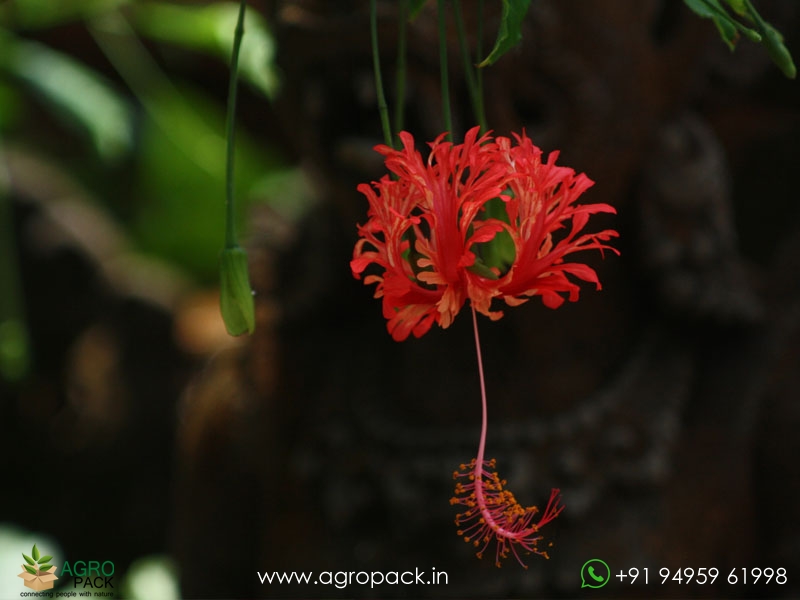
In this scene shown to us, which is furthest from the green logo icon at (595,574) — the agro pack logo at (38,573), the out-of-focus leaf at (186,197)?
the out-of-focus leaf at (186,197)

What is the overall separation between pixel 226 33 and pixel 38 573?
0.41 metres

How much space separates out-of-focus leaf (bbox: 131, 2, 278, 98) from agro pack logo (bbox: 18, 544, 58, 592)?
34 cm

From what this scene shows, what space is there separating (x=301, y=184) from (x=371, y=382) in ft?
0.72

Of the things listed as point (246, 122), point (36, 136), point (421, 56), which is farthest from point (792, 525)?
point (36, 136)

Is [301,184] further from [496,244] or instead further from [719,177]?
[496,244]

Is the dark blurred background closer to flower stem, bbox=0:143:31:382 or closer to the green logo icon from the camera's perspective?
the green logo icon

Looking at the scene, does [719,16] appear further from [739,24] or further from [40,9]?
[40,9]

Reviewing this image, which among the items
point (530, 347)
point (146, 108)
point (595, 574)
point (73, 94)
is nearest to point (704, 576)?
point (595, 574)

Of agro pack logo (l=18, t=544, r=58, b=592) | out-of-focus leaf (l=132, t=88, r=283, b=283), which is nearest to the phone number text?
agro pack logo (l=18, t=544, r=58, b=592)

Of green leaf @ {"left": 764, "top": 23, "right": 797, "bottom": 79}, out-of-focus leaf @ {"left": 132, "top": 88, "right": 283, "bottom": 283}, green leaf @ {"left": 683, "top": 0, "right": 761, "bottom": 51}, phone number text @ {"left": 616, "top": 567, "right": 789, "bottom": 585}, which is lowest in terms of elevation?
phone number text @ {"left": 616, "top": 567, "right": 789, "bottom": 585}

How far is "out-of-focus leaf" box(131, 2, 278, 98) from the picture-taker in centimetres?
64

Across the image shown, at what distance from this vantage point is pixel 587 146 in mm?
625

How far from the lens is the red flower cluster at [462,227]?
0.31 meters

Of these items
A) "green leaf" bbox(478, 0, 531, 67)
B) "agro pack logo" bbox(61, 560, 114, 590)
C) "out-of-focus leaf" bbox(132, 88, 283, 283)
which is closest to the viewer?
"green leaf" bbox(478, 0, 531, 67)
